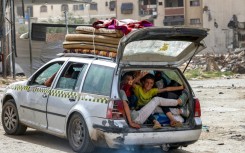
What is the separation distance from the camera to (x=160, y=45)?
9.08 metres

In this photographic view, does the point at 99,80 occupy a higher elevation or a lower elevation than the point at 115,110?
higher

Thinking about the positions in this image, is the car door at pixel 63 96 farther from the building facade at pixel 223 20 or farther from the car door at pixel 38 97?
the building facade at pixel 223 20

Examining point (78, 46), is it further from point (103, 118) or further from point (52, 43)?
point (52, 43)

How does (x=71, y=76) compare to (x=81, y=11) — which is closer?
(x=71, y=76)

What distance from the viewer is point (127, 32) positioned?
28.5 feet

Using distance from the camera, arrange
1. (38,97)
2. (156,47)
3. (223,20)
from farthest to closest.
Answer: (223,20) → (38,97) → (156,47)

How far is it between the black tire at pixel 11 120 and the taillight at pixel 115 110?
2.82 m

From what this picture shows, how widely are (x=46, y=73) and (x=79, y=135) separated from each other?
1.89m

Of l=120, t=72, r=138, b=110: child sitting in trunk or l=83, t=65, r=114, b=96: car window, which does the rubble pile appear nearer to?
l=120, t=72, r=138, b=110: child sitting in trunk

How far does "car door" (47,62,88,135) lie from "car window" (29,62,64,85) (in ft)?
1.49

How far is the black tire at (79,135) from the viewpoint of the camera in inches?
336

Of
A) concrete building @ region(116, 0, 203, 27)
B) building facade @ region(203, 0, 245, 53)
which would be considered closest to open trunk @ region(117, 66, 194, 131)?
building facade @ region(203, 0, 245, 53)

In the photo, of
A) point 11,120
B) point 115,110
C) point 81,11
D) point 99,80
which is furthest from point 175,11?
point 115,110

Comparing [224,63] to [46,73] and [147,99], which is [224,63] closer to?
[46,73]
